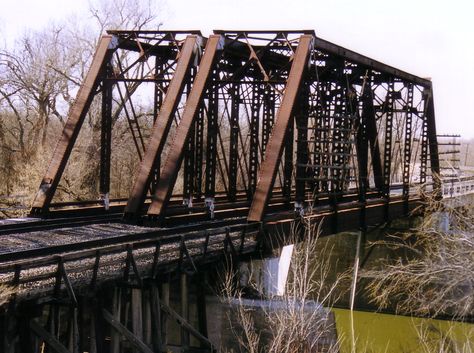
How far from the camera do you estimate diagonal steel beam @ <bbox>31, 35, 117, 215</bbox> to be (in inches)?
696

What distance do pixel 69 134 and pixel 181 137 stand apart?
3.50 metres

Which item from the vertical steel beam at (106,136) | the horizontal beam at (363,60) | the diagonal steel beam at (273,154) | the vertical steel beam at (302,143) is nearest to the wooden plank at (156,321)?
the diagonal steel beam at (273,154)

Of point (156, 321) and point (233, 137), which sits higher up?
point (233, 137)

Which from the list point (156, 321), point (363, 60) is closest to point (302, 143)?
point (363, 60)

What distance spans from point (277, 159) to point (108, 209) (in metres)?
6.68

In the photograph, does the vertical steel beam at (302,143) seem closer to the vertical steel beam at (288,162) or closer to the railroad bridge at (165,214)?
the railroad bridge at (165,214)

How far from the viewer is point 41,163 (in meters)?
31.2

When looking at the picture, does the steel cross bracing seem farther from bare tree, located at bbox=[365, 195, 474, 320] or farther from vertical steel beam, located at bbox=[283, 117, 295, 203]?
bare tree, located at bbox=[365, 195, 474, 320]

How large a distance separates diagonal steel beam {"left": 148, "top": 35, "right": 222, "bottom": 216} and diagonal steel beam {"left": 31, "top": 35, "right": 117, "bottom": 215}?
3068 millimetres

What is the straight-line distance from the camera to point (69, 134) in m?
17.8

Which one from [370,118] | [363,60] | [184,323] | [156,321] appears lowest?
[184,323]

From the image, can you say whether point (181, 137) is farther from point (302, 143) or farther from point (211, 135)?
point (302, 143)

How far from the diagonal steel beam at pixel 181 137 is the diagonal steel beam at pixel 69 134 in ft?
10.1

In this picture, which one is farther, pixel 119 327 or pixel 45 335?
pixel 119 327
